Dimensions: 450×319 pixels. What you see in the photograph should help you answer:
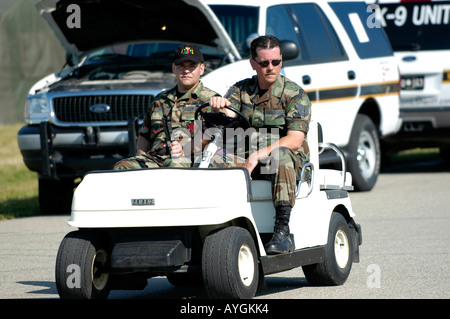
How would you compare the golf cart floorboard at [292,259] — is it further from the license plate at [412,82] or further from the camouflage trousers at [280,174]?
the license plate at [412,82]

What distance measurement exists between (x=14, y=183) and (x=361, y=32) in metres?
6.25

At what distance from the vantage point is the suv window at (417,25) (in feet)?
47.1

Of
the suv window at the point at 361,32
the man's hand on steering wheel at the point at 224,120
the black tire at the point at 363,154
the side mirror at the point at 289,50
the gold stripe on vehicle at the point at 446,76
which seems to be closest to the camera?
the man's hand on steering wheel at the point at 224,120

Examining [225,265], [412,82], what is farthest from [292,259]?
[412,82]

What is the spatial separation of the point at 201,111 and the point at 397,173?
29.7 ft

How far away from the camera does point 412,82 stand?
14.4 m

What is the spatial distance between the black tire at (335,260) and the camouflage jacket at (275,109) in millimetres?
599

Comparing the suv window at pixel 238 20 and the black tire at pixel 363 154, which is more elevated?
the suv window at pixel 238 20

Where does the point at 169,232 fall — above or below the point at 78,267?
above

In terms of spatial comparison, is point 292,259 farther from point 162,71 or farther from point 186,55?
point 162,71

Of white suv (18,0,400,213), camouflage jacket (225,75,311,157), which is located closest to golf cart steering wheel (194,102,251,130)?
camouflage jacket (225,75,311,157)

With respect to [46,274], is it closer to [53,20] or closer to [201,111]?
[201,111]

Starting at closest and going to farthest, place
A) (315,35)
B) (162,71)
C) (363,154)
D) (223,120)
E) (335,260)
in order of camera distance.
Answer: (223,120) < (335,260) < (162,71) < (315,35) < (363,154)
